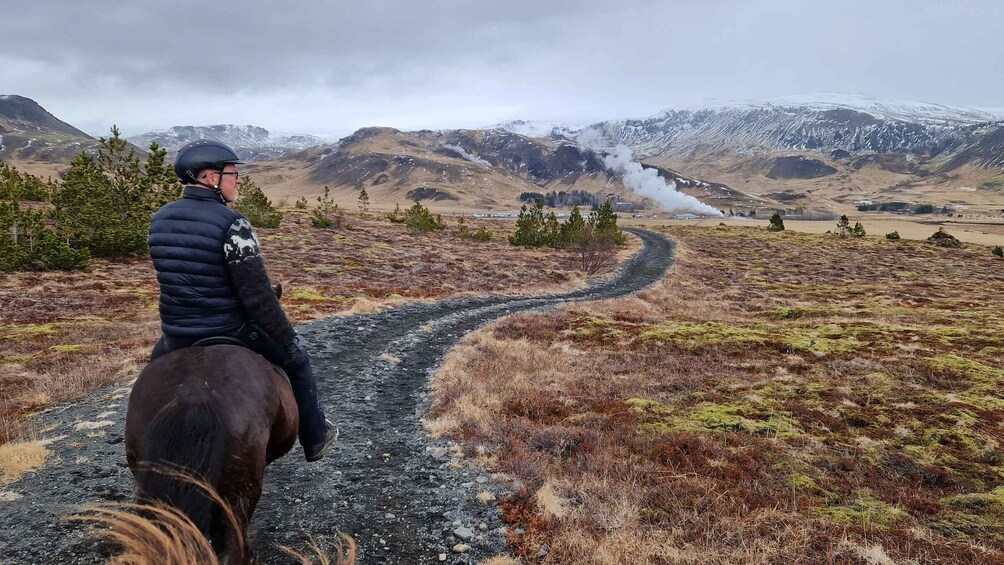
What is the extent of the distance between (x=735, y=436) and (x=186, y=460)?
29.6 ft

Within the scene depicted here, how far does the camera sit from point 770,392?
1193 centimetres

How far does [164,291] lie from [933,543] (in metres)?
8.66

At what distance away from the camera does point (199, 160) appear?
166 inches

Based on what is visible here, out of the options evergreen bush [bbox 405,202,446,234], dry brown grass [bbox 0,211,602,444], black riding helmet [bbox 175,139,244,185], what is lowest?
dry brown grass [bbox 0,211,602,444]

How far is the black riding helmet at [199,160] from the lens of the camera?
4177 millimetres

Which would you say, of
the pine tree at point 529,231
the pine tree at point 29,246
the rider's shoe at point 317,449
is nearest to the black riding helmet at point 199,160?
the rider's shoe at point 317,449

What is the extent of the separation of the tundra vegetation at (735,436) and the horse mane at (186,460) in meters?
3.69

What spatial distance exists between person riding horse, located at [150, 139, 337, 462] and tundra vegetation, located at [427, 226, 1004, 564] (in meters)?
4.04

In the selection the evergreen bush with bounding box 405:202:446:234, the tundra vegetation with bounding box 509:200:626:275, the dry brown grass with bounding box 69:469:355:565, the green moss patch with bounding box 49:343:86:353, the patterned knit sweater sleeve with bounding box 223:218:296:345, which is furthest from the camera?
the evergreen bush with bounding box 405:202:446:234

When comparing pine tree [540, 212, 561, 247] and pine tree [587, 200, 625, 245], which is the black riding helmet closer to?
pine tree [587, 200, 625, 245]

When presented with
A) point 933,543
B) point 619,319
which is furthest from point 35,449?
point 619,319

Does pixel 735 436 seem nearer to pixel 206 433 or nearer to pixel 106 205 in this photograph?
pixel 206 433

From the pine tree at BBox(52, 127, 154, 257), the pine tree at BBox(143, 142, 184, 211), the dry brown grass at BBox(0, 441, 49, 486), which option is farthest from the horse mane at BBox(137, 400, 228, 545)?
the pine tree at BBox(52, 127, 154, 257)

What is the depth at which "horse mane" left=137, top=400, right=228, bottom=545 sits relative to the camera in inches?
125
